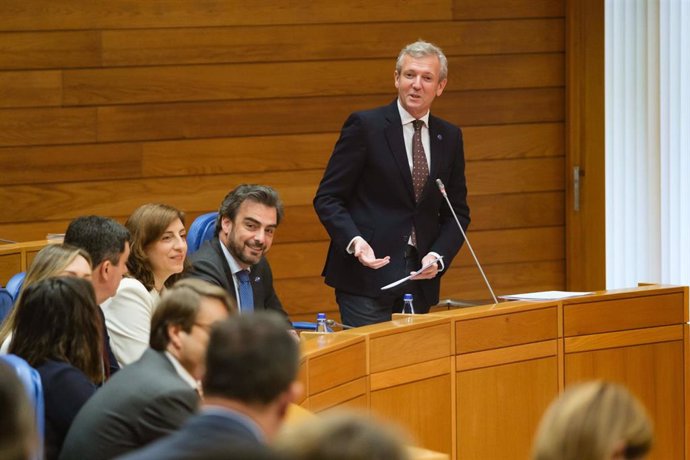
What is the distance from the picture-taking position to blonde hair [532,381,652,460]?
1.75 metres

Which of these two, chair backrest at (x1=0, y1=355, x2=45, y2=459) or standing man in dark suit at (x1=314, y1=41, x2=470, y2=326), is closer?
chair backrest at (x1=0, y1=355, x2=45, y2=459)

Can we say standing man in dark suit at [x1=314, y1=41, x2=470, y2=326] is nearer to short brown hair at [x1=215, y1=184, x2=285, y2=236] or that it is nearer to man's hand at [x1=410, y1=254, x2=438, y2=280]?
man's hand at [x1=410, y1=254, x2=438, y2=280]

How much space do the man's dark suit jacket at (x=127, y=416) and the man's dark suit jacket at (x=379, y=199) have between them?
1960 mm

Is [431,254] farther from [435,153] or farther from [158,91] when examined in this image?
[158,91]

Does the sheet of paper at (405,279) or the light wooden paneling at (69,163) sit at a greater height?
the light wooden paneling at (69,163)

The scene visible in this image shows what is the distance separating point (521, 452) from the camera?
419 cm

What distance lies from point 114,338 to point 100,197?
2403mm

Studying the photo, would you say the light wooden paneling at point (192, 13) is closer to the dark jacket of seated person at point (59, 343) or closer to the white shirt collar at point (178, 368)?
the dark jacket of seated person at point (59, 343)

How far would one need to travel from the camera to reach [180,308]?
2559 millimetres

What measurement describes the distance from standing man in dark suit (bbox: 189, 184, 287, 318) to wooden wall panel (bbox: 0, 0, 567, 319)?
182cm

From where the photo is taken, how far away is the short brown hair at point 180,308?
2555 mm

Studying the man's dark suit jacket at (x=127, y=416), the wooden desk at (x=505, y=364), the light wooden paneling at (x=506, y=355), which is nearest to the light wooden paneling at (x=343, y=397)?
the wooden desk at (x=505, y=364)

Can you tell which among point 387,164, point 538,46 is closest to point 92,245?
point 387,164

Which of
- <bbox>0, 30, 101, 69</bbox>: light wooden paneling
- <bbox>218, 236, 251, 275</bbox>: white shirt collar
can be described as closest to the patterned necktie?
<bbox>218, 236, 251, 275</bbox>: white shirt collar
